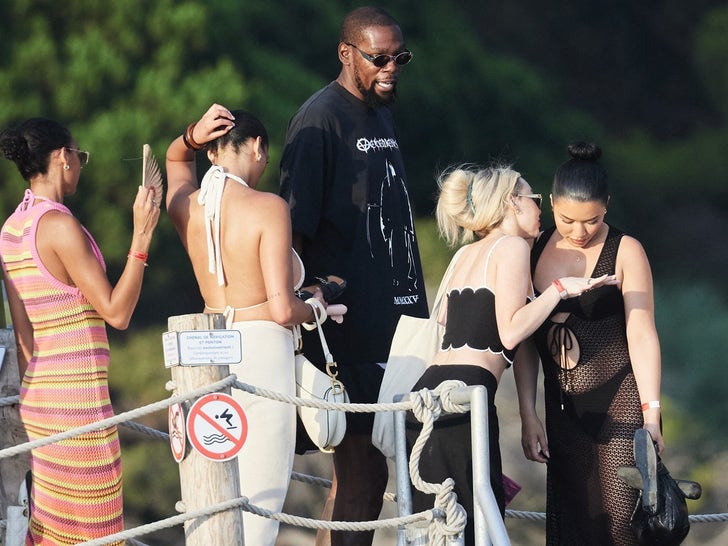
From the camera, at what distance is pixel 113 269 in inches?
212

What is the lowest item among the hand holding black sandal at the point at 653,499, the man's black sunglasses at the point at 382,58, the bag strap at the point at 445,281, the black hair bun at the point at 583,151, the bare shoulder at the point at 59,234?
the hand holding black sandal at the point at 653,499

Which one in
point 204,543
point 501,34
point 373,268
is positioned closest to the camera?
point 204,543

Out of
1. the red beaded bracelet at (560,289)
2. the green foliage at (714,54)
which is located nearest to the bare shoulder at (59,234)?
the red beaded bracelet at (560,289)

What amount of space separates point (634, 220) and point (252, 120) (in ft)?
12.4

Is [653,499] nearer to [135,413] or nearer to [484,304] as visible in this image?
[484,304]

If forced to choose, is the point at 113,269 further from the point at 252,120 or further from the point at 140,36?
the point at 252,120

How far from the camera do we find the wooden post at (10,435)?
134 inches

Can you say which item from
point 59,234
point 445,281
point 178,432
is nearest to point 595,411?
point 445,281

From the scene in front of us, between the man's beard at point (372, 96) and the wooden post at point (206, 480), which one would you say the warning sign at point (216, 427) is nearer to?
the wooden post at point (206, 480)

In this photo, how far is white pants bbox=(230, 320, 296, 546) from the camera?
2648mm

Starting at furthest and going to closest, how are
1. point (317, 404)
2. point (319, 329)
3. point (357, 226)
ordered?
point (357, 226) < point (319, 329) < point (317, 404)

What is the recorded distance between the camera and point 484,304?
8.91ft

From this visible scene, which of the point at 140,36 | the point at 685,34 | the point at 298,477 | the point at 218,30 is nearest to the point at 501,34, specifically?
the point at 685,34

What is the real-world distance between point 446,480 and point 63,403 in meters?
0.85
